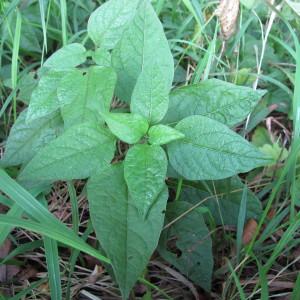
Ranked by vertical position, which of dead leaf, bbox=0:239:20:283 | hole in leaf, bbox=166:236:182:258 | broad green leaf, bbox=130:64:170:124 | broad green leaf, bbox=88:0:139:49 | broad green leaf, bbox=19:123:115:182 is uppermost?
broad green leaf, bbox=88:0:139:49

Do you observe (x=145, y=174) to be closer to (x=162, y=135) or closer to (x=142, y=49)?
(x=162, y=135)

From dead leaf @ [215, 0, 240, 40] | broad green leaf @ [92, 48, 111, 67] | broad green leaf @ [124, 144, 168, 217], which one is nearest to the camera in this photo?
broad green leaf @ [124, 144, 168, 217]

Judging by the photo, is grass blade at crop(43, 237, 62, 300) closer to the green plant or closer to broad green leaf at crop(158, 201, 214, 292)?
the green plant

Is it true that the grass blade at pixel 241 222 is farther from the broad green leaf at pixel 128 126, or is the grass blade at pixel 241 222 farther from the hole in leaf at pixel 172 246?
the broad green leaf at pixel 128 126

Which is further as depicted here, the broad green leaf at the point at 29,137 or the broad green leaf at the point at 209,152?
the broad green leaf at the point at 29,137

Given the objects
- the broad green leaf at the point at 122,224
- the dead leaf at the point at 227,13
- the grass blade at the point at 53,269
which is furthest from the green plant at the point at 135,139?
the dead leaf at the point at 227,13

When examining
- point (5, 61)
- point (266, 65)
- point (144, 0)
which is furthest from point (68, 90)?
point (266, 65)

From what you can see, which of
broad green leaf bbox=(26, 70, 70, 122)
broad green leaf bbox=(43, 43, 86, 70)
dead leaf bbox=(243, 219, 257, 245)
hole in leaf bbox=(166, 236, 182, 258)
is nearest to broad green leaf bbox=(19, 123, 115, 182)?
broad green leaf bbox=(26, 70, 70, 122)
